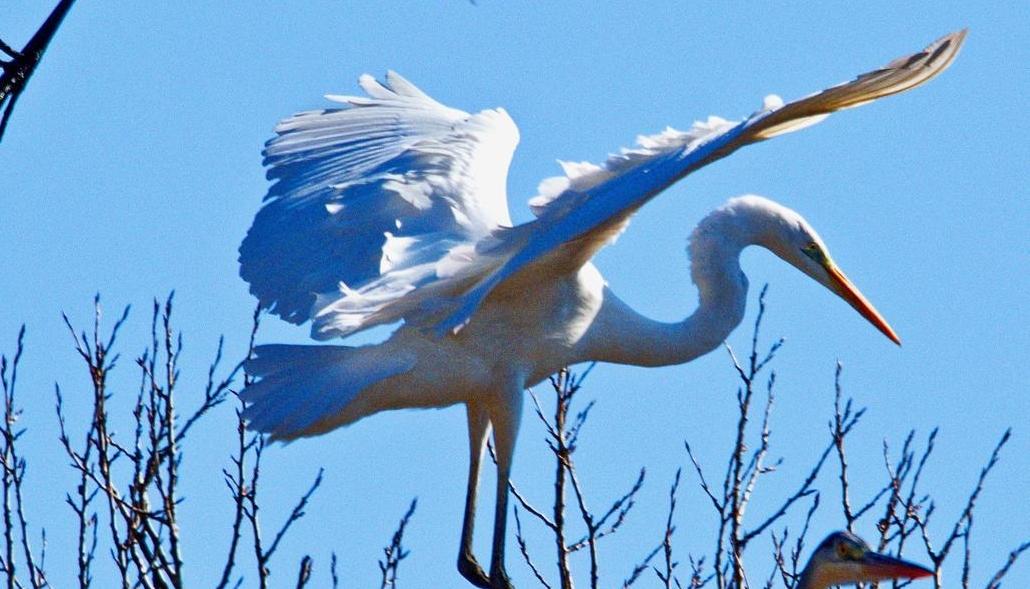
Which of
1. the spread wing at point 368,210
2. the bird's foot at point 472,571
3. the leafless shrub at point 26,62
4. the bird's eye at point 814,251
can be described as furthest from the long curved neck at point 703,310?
the leafless shrub at point 26,62

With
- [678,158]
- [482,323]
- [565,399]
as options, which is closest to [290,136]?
[482,323]

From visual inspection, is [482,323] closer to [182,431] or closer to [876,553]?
[182,431]

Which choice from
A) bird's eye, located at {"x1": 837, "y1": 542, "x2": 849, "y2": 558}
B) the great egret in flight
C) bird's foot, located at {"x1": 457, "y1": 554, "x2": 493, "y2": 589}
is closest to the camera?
the great egret in flight

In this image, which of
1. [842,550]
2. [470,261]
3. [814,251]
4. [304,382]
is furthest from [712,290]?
[304,382]

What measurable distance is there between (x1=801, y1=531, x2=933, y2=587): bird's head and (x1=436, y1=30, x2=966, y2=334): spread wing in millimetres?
1160

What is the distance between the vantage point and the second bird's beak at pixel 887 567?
5.12 m

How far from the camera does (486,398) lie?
6086 mm

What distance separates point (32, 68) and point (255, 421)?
7.45ft

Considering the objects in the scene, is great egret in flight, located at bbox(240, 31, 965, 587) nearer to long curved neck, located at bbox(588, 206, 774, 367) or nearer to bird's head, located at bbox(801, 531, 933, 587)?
long curved neck, located at bbox(588, 206, 774, 367)

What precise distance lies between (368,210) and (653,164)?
1.49 metres

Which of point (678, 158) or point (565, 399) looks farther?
point (565, 399)

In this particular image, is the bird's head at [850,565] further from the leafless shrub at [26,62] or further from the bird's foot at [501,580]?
the leafless shrub at [26,62]

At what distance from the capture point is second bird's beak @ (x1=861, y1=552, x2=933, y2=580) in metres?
5.12

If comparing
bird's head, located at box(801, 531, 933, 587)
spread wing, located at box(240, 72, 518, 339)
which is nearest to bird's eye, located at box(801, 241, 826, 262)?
spread wing, located at box(240, 72, 518, 339)
